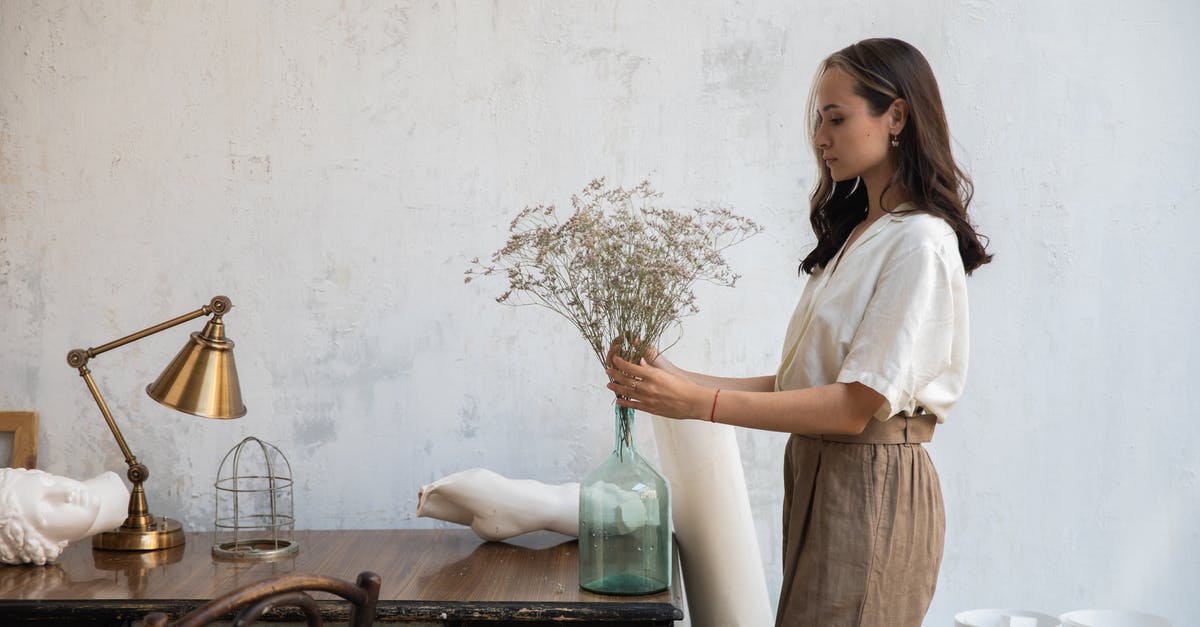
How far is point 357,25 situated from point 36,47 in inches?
31.0

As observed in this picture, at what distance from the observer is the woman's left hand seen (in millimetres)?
1675

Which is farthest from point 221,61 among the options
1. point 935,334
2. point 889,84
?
point 935,334

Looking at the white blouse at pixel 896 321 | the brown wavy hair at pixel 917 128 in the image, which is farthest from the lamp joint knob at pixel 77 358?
the brown wavy hair at pixel 917 128

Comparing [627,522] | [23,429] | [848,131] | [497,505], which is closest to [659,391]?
[627,522]

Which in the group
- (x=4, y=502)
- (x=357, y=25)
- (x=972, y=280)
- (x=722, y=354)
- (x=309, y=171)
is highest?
(x=357, y=25)

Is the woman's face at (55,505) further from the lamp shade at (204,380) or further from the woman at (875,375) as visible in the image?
the woman at (875,375)

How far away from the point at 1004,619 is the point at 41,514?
6.50ft

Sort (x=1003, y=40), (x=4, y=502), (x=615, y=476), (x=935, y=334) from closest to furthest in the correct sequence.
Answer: (x=935, y=334) → (x=615, y=476) → (x=4, y=502) → (x=1003, y=40)

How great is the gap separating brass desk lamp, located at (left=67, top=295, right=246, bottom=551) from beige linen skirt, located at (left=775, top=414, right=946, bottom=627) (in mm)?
1183

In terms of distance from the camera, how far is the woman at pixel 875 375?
1.63m

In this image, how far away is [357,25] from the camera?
253 cm

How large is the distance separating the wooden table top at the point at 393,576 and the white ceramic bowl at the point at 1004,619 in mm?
662

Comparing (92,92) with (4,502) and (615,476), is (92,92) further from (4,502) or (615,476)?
(615,476)

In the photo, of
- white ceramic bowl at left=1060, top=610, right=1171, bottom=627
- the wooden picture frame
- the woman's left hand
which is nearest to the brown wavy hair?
the woman's left hand
